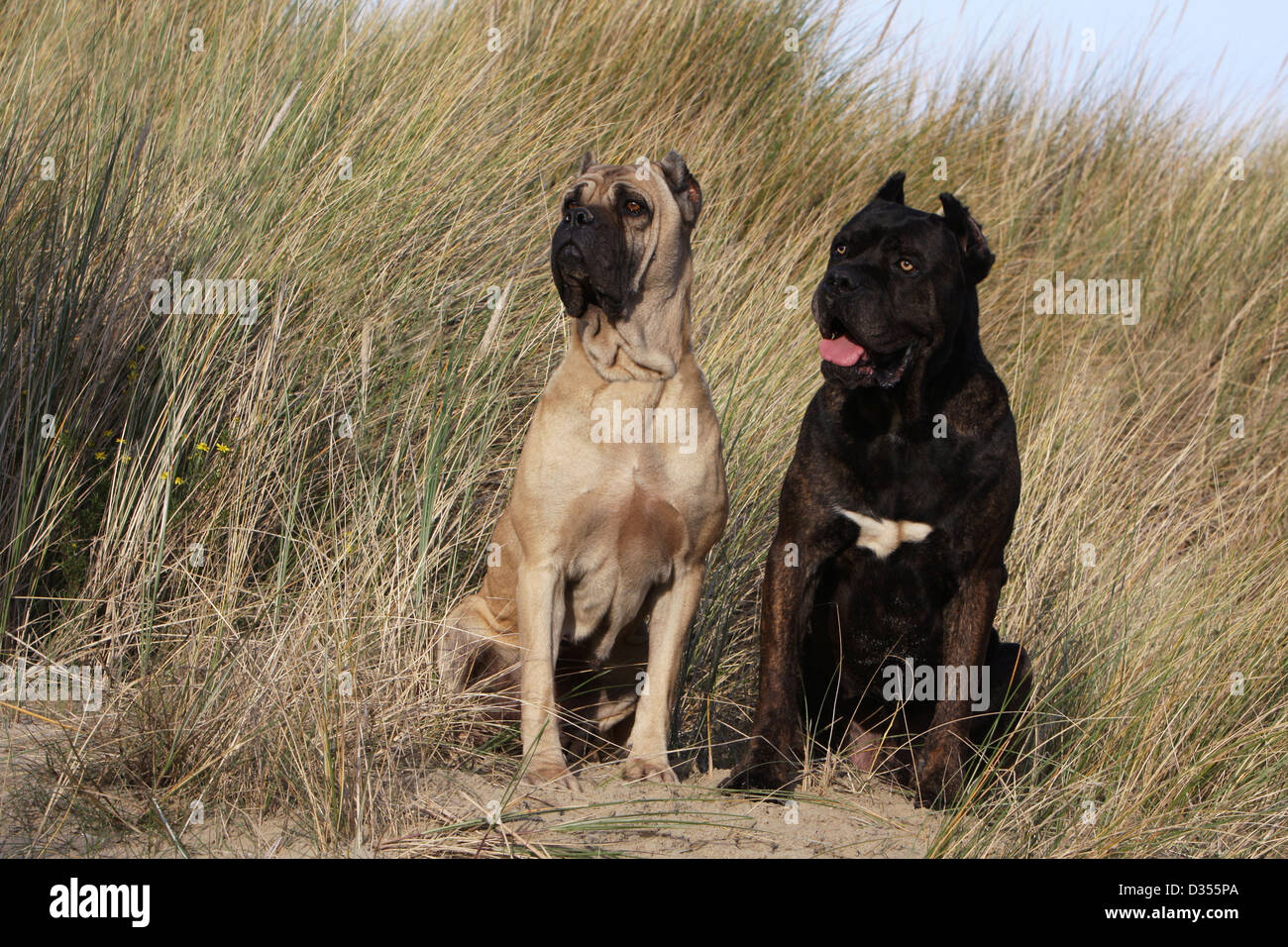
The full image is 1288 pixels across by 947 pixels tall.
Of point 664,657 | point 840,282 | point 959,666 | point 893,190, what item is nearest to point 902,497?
point 959,666

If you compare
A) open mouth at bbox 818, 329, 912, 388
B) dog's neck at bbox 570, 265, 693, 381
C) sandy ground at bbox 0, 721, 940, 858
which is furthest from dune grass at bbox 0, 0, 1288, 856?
open mouth at bbox 818, 329, 912, 388

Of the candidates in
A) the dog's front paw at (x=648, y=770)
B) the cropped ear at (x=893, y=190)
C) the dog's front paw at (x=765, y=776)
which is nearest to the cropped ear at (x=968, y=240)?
the cropped ear at (x=893, y=190)

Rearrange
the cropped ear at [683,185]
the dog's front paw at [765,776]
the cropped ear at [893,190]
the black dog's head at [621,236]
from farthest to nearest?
the cropped ear at [683,185] → the cropped ear at [893,190] → the black dog's head at [621,236] → the dog's front paw at [765,776]

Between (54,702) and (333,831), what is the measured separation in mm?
1178

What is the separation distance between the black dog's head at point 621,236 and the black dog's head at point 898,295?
0.61 meters

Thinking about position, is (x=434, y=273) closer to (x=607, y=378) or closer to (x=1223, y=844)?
(x=607, y=378)

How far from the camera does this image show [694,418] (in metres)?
4.04

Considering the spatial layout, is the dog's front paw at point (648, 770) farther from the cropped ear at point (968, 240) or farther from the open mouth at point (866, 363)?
the cropped ear at point (968, 240)

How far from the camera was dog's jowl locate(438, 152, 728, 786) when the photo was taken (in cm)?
394

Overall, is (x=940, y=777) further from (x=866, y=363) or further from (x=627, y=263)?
(x=627, y=263)

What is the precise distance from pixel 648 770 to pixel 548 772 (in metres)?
0.31

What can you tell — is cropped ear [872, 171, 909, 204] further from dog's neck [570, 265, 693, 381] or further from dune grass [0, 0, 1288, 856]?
dune grass [0, 0, 1288, 856]

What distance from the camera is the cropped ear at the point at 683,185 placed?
4238 millimetres

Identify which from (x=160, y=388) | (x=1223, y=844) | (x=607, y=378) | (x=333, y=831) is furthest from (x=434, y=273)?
(x=1223, y=844)
